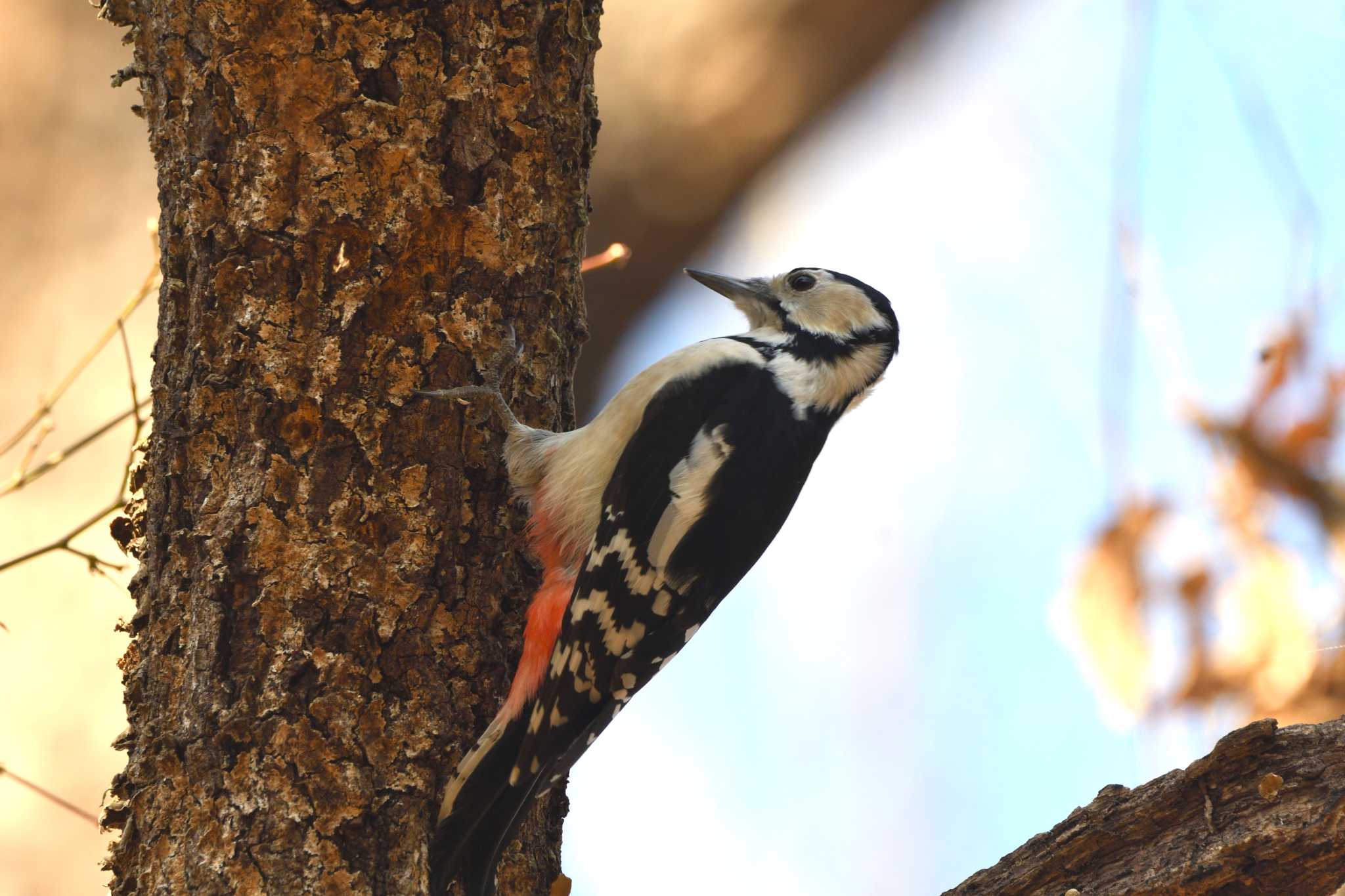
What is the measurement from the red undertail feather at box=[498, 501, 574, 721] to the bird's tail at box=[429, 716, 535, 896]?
0.28 feet

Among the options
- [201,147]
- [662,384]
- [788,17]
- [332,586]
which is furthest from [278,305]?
[788,17]

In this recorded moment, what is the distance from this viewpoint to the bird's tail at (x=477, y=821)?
1.97 meters

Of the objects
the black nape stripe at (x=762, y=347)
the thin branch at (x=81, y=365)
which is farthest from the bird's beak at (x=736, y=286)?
the thin branch at (x=81, y=365)

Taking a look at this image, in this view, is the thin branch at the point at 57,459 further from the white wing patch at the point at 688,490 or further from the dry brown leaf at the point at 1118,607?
the dry brown leaf at the point at 1118,607

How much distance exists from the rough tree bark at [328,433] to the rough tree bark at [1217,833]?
845 millimetres

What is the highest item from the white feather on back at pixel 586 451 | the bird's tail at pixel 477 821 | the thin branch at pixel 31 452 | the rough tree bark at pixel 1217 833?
the thin branch at pixel 31 452

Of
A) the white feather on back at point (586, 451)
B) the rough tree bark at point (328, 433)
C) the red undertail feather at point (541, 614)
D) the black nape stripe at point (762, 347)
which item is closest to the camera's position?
the rough tree bark at point (328, 433)

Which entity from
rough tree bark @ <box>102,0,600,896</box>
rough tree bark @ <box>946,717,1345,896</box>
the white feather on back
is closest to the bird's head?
the white feather on back

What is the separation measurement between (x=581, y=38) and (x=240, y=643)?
1.27m

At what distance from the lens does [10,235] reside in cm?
348

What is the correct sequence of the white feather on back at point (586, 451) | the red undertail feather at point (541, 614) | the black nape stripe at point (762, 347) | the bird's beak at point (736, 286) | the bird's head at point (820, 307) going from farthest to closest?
the bird's beak at point (736, 286)
the bird's head at point (820, 307)
the black nape stripe at point (762, 347)
the white feather on back at point (586, 451)
the red undertail feather at point (541, 614)

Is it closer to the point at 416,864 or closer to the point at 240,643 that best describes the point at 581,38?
the point at 240,643

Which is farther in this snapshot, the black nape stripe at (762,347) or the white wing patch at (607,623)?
the black nape stripe at (762,347)

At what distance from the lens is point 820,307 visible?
2984mm
